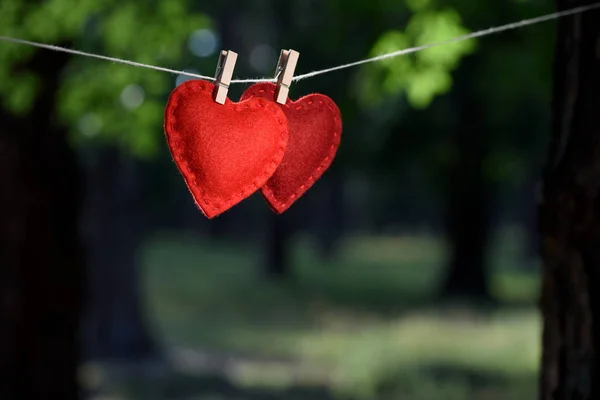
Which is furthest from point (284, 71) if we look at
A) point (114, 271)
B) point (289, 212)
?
point (289, 212)

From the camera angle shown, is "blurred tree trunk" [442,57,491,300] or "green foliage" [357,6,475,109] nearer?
"green foliage" [357,6,475,109]

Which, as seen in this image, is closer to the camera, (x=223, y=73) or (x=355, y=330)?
(x=223, y=73)

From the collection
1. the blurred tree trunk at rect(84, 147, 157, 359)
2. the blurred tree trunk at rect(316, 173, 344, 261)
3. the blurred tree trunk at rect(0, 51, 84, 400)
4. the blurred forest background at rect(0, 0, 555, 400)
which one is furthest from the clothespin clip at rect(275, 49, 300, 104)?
the blurred tree trunk at rect(316, 173, 344, 261)

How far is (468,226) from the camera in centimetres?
2169

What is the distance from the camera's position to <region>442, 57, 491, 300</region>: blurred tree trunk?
803 inches

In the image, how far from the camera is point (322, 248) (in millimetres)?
40750

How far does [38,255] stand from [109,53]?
2.00 metres

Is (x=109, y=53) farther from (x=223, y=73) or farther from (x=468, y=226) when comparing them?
(x=468, y=226)

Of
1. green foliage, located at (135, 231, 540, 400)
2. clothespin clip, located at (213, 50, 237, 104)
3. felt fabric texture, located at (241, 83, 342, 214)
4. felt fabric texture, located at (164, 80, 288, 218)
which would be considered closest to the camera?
clothespin clip, located at (213, 50, 237, 104)

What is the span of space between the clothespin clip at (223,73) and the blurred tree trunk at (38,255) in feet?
18.7

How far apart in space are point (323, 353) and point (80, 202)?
26.1ft

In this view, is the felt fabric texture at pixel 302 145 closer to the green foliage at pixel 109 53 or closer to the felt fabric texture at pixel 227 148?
the felt fabric texture at pixel 227 148

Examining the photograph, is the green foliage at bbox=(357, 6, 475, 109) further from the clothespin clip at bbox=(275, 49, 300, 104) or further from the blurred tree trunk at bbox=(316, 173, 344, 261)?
the blurred tree trunk at bbox=(316, 173, 344, 261)

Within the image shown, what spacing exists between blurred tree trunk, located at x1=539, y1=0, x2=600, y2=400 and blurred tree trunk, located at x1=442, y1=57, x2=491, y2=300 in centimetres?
1704
